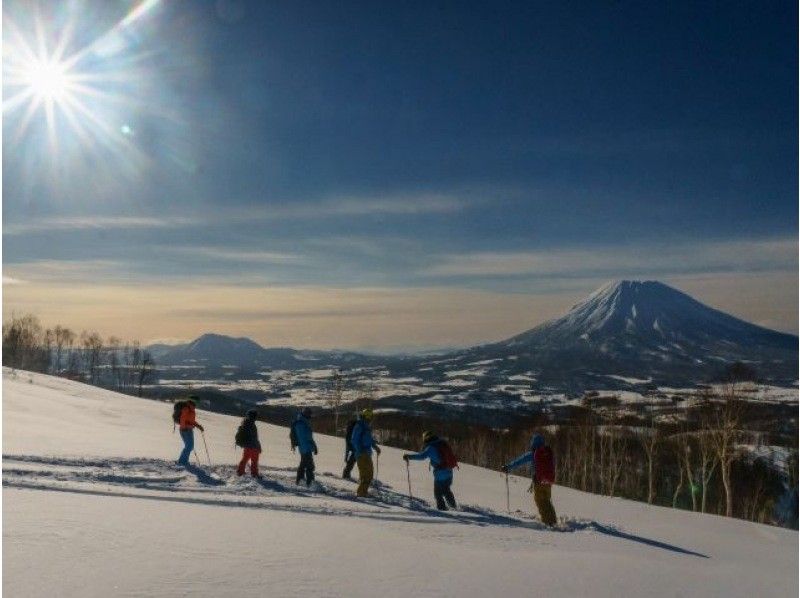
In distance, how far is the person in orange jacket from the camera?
14922mm

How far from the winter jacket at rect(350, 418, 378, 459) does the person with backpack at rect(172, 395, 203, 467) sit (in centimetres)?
→ 356

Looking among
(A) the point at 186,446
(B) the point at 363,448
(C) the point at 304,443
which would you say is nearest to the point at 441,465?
(B) the point at 363,448

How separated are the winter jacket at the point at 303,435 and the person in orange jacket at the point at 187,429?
2263 mm

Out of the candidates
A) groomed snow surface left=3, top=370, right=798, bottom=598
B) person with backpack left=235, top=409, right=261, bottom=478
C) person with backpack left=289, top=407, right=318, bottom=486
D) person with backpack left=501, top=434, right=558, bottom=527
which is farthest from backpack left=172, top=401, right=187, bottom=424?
person with backpack left=501, top=434, right=558, bottom=527

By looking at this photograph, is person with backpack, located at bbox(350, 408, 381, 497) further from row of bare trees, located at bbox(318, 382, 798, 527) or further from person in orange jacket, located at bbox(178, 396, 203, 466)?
row of bare trees, located at bbox(318, 382, 798, 527)

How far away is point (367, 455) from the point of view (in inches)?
548

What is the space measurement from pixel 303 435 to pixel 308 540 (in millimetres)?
6471

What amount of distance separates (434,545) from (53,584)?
4.49 meters

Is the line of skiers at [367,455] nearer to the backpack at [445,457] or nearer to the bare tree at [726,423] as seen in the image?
the backpack at [445,457]

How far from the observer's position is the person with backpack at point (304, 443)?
1426 cm

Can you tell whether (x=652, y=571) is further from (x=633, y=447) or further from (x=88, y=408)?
(x=633, y=447)

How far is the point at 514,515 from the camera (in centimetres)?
1373

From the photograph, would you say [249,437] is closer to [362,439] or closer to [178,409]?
[178,409]

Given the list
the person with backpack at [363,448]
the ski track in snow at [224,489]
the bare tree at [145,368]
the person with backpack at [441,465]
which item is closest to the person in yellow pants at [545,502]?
the ski track in snow at [224,489]
